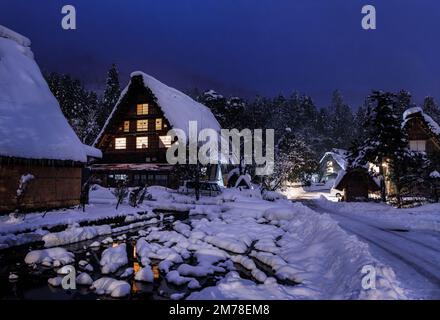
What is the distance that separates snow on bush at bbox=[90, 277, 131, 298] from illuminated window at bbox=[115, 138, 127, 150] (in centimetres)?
2871

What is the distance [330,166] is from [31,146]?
55845 mm

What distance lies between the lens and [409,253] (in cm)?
916

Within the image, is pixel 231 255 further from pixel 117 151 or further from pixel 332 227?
pixel 117 151

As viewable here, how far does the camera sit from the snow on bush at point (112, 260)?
8.82 meters

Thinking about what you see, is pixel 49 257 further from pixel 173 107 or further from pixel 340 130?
pixel 340 130

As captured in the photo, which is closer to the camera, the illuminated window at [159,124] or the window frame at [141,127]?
the illuminated window at [159,124]

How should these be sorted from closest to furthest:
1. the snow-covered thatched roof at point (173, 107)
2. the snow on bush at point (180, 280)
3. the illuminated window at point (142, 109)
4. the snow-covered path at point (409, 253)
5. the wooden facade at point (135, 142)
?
1. the snow-covered path at point (409, 253)
2. the snow on bush at point (180, 280)
3. the snow-covered thatched roof at point (173, 107)
4. the wooden facade at point (135, 142)
5. the illuminated window at point (142, 109)

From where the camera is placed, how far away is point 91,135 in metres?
48.9

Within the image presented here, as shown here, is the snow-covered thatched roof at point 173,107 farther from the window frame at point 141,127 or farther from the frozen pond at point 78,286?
the frozen pond at point 78,286

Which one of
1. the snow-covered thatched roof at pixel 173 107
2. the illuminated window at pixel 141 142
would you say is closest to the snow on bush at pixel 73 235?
the snow-covered thatched roof at pixel 173 107

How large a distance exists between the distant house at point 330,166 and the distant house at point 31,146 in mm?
48555

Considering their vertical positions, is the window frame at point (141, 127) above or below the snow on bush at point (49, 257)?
above

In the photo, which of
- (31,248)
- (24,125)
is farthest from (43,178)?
(31,248)
